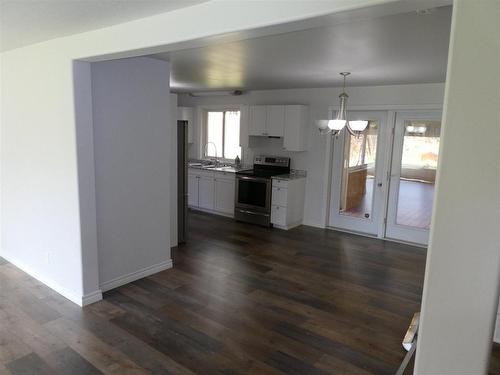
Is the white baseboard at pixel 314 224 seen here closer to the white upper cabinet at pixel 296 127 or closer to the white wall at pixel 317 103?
the white wall at pixel 317 103

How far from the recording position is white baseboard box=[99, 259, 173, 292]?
3.83 m

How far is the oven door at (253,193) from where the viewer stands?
21.2 ft

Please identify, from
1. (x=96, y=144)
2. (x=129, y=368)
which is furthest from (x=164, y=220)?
(x=129, y=368)

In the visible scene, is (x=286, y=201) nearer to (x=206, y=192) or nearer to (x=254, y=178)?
(x=254, y=178)

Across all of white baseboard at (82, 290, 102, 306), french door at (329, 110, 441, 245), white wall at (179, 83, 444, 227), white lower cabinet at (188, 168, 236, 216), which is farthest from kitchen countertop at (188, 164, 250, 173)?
white baseboard at (82, 290, 102, 306)

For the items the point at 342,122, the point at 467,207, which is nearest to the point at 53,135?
the point at 342,122

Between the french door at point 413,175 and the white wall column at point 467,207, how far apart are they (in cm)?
474

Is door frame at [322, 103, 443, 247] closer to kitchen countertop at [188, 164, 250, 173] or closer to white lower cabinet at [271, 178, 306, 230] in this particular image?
white lower cabinet at [271, 178, 306, 230]

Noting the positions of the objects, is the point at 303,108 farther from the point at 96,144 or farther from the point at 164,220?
the point at 96,144

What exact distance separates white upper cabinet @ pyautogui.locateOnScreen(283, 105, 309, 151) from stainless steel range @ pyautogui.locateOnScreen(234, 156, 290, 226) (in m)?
0.45

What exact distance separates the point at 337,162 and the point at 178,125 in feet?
9.16

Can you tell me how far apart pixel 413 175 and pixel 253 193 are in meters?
2.62

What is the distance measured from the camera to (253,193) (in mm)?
6613

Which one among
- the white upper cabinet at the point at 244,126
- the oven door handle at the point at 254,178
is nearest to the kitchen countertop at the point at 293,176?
the oven door handle at the point at 254,178
